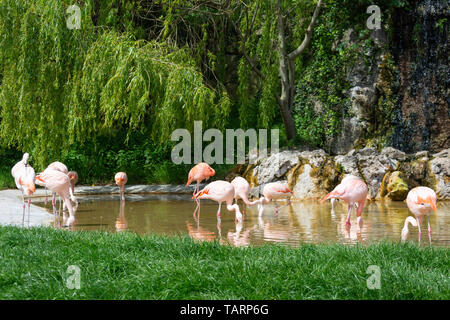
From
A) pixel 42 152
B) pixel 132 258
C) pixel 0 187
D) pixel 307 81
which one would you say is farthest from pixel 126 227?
pixel 307 81

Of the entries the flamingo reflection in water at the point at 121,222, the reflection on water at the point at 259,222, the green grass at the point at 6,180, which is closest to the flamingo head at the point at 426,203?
the reflection on water at the point at 259,222

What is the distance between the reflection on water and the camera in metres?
6.38

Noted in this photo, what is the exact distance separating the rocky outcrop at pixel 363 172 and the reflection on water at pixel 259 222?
0.66 metres

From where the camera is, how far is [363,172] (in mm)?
11695

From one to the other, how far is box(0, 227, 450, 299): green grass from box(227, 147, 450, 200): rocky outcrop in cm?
670

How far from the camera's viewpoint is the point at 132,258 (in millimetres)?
4367

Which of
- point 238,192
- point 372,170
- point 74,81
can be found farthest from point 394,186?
point 74,81

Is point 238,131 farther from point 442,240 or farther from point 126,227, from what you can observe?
point 442,240

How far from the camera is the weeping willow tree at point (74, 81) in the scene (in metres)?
10.6
